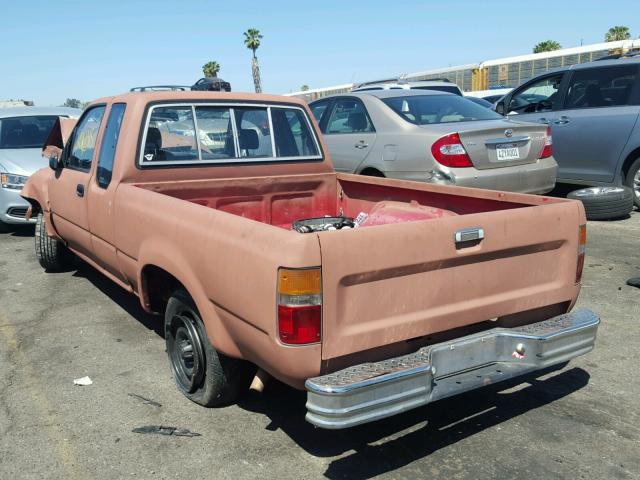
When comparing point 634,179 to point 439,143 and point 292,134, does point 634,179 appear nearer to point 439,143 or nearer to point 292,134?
point 439,143

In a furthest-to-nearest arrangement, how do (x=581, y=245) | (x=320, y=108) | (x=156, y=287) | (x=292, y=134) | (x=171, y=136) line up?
(x=320, y=108) → (x=292, y=134) → (x=171, y=136) → (x=156, y=287) → (x=581, y=245)

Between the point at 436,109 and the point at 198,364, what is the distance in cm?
500

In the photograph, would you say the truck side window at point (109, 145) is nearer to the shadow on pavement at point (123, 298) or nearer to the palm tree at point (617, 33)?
the shadow on pavement at point (123, 298)

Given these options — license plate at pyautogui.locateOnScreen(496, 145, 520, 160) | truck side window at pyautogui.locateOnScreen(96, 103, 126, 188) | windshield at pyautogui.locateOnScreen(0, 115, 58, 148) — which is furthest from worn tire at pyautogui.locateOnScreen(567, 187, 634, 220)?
windshield at pyautogui.locateOnScreen(0, 115, 58, 148)

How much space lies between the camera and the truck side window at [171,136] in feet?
14.6

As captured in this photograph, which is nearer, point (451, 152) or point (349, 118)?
point (451, 152)

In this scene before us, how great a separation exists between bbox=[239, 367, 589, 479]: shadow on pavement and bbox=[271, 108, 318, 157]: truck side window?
200cm

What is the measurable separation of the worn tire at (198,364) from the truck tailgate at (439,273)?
3.13 ft

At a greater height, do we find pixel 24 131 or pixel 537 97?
pixel 537 97

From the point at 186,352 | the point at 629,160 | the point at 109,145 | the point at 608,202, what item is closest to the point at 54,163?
the point at 109,145

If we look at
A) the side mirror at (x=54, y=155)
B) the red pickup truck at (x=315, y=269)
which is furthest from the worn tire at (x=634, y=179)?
the side mirror at (x=54, y=155)

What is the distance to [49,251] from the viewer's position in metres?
6.45

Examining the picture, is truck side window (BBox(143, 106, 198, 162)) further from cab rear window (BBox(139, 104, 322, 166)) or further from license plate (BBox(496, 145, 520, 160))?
license plate (BBox(496, 145, 520, 160))

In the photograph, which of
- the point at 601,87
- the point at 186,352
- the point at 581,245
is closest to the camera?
the point at 581,245
